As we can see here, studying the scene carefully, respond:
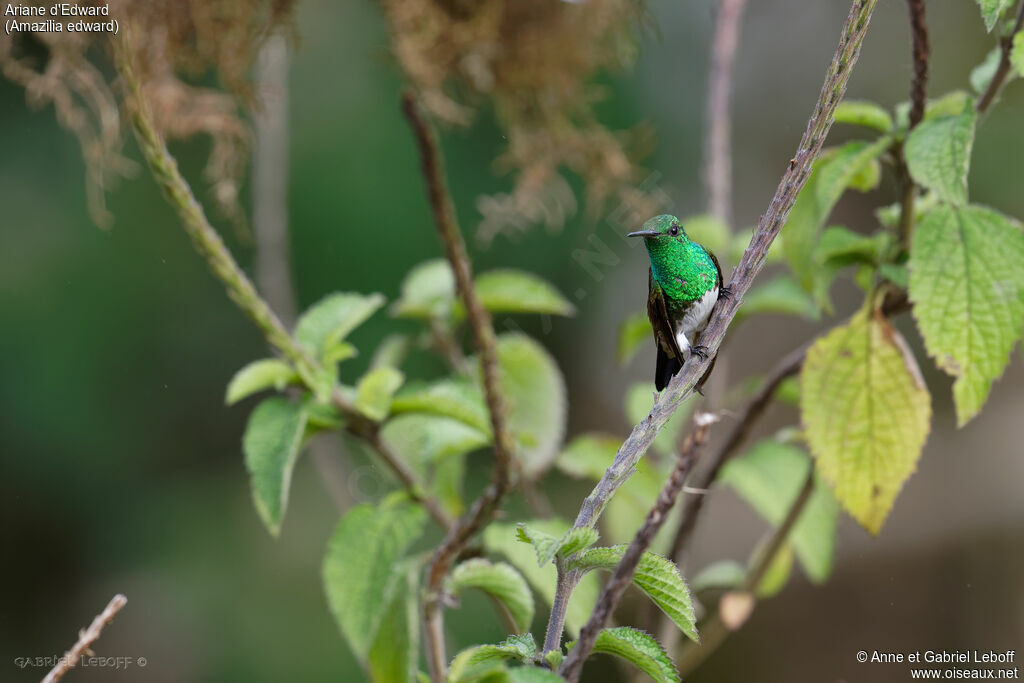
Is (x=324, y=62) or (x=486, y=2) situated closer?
(x=486, y=2)

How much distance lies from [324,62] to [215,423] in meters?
0.84

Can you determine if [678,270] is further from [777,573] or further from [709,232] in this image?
[777,573]

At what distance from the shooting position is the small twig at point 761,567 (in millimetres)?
869

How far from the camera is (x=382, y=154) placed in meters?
2.07

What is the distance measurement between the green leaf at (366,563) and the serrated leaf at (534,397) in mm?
174

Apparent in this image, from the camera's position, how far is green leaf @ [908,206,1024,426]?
0.66m

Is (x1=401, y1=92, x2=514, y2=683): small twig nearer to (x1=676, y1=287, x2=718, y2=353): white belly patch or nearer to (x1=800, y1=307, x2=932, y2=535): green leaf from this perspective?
(x1=676, y1=287, x2=718, y2=353): white belly patch

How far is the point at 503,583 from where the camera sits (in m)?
0.62

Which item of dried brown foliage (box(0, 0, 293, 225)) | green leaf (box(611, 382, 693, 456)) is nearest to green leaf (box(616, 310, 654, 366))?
green leaf (box(611, 382, 693, 456))

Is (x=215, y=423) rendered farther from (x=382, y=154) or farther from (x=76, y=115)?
(x=76, y=115)

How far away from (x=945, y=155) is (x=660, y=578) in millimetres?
378

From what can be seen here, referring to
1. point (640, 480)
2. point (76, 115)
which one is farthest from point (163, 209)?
point (640, 480)

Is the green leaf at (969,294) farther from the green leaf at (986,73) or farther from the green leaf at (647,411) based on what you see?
the green leaf at (647,411)

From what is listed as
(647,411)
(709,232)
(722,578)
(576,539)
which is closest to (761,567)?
(722,578)
